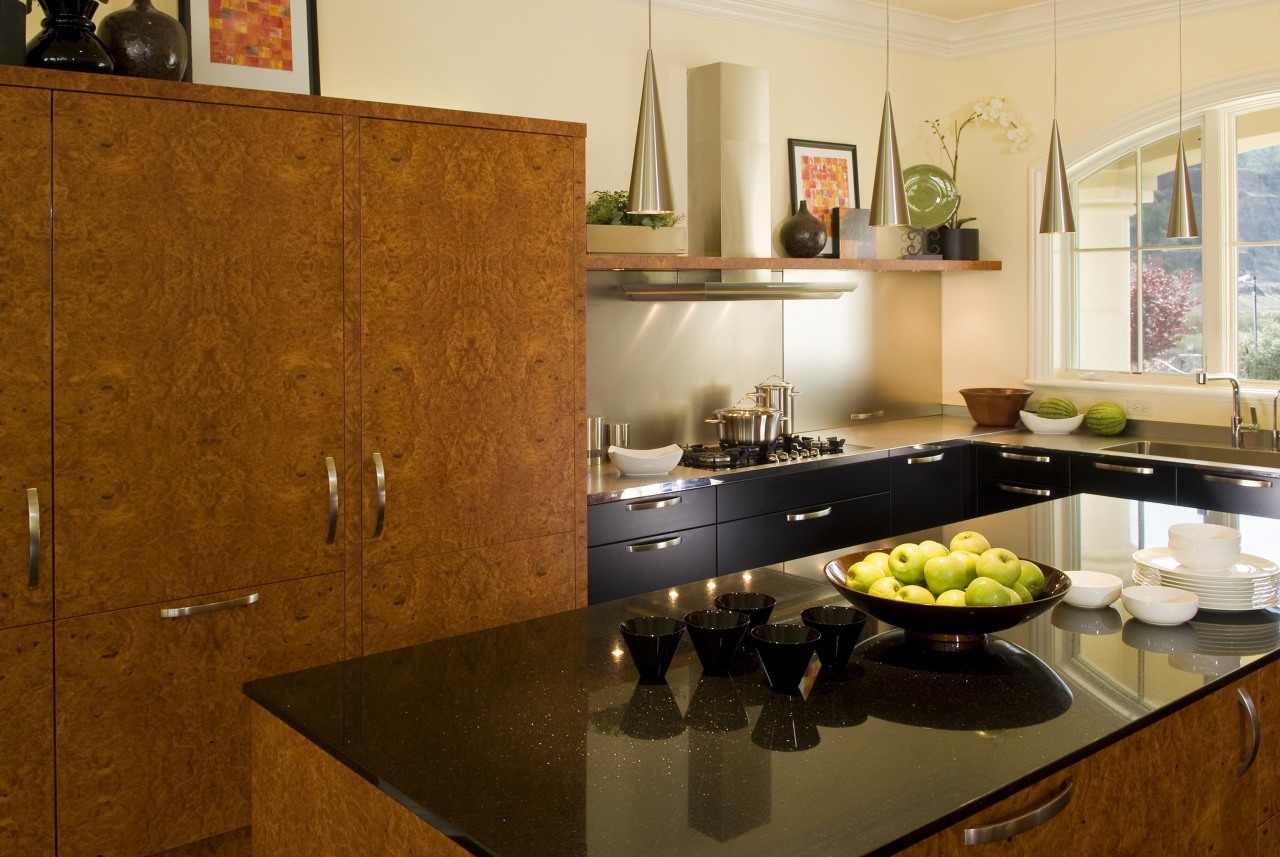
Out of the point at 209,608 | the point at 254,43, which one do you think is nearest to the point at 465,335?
the point at 209,608

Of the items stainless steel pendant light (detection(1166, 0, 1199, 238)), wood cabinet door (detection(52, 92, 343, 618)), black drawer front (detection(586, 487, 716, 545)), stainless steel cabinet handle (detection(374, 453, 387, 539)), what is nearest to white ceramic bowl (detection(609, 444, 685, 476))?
black drawer front (detection(586, 487, 716, 545))

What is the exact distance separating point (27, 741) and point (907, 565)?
78.1 inches

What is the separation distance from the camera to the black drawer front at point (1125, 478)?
4371 millimetres

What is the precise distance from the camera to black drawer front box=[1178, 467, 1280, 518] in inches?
161

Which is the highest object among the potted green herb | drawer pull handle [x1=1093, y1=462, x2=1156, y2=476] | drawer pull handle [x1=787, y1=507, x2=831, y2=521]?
the potted green herb

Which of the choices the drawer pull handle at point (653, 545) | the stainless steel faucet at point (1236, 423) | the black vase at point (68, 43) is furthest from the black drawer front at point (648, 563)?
the stainless steel faucet at point (1236, 423)

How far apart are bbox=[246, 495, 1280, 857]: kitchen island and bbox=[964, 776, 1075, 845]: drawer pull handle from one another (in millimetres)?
12

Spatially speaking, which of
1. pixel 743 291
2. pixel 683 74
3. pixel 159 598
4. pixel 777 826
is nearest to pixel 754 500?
pixel 743 291

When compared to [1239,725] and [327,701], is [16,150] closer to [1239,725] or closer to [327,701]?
[327,701]

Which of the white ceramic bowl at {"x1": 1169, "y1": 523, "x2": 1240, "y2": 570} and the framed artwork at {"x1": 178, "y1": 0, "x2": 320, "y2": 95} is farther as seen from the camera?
the framed artwork at {"x1": 178, "y1": 0, "x2": 320, "y2": 95}

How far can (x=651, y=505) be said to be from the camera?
381 cm

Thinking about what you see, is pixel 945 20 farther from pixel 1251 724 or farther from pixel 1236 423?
pixel 1251 724

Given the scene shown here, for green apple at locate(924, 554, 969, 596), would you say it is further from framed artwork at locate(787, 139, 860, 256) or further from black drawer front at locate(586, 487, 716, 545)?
framed artwork at locate(787, 139, 860, 256)

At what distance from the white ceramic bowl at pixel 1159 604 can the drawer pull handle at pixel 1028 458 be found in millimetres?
2741
